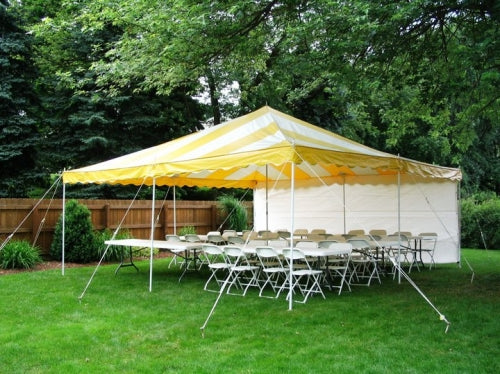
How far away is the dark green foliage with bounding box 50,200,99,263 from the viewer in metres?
11.8

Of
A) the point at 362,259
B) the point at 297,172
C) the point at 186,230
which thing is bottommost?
the point at 362,259

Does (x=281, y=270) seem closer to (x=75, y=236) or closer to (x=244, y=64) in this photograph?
(x=244, y=64)

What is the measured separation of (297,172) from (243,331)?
7114mm

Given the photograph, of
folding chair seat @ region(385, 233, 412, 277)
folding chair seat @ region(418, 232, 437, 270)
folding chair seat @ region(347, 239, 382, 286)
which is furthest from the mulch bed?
folding chair seat @ region(418, 232, 437, 270)

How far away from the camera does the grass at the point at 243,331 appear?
4598 millimetres

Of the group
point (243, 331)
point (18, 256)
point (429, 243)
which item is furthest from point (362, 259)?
point (18, 256)

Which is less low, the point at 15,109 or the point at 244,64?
the point at 244,64

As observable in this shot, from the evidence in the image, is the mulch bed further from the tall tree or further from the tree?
the tall tree

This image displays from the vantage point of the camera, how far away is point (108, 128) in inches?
645

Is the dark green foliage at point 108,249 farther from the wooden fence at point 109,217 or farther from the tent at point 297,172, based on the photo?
the tent at point 297,172

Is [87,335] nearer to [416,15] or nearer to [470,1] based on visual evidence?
[416,15]

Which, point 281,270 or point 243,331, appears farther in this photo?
point 281,270

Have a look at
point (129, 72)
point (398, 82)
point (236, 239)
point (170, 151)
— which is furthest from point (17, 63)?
point (398, 82)

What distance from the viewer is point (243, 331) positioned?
5.67 m
